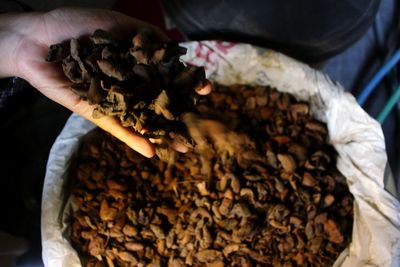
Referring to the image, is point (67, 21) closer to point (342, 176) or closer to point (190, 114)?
point (190, 114)

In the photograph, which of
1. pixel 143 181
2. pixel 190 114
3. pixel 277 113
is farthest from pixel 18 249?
pixel 277 113

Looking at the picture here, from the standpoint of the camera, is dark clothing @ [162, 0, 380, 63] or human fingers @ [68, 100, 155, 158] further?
dark clothing @ [162, 0, 380, 63]

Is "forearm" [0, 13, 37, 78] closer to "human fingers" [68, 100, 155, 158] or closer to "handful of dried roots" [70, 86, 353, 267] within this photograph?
"human fingers" [68, 100, 155, 158]

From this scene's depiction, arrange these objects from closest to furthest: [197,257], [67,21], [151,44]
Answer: [151,44], [67,21], [197,257]

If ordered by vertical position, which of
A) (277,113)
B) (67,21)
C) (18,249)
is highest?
(67,21)

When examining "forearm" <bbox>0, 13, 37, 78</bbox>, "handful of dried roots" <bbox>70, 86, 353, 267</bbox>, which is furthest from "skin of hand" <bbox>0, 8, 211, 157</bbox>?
"handful of dried roots" <bbox>70, 86, 353, 267</bbox>

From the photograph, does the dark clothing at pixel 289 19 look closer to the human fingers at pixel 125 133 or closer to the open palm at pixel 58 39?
the open palm at pixel 58 39

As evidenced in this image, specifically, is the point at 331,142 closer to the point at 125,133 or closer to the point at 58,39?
the point at 125,133

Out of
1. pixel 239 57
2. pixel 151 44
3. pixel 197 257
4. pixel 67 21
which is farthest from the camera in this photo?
pixel 239 57
